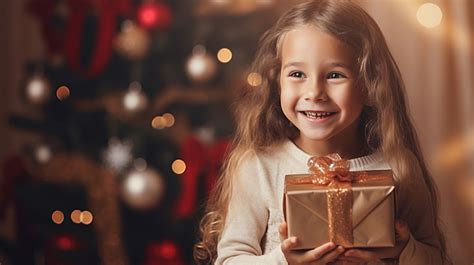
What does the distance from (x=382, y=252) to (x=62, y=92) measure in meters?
1.28

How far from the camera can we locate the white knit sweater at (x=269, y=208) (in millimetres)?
941

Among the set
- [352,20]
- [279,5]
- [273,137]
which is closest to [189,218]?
[279,5]

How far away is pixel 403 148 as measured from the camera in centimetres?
94

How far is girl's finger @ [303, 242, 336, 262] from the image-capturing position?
847 millimetres

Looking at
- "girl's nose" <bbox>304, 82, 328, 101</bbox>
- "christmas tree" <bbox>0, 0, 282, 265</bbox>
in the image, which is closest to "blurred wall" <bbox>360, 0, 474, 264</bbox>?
"christmas tree" <bbox>0, 0, 282, 265</bbox>

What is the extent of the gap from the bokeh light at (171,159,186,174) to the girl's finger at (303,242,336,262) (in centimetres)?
109

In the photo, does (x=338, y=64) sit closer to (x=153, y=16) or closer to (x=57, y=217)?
(x=153, y=16)

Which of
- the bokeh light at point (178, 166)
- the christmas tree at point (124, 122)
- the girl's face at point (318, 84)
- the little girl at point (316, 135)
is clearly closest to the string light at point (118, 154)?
the christmas tree at point (124, 122)

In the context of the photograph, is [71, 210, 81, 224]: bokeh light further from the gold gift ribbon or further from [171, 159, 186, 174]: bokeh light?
the gold gift ribbon

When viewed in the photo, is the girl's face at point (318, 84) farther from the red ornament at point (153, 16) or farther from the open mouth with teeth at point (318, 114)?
the red ornament at point (153, 16)

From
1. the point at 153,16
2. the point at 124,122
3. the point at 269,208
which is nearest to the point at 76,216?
the point at 124,122

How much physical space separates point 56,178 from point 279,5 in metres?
0.73

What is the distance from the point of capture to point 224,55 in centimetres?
191

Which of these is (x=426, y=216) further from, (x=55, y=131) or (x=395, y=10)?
(x=55, y=131)
